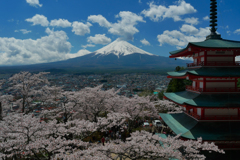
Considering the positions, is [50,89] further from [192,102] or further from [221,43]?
[221,43]

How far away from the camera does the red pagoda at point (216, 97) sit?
8523 millimetres

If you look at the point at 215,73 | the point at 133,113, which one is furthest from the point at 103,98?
the point at 215,73

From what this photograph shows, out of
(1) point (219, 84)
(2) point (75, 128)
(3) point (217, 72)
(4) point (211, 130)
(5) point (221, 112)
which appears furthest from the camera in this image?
(1) point (219, 84)

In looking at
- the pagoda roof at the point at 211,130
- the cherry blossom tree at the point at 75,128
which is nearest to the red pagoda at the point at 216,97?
the pagoda roof at the point at 211,130

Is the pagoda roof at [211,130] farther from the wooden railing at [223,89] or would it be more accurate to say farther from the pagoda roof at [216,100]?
the wooden railing at [223,89]

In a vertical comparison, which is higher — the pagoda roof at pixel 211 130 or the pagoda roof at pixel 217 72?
the pagoda roof at pixel 217 72

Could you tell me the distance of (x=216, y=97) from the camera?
911 centimetres

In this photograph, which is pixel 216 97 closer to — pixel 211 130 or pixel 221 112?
pixel 221 112

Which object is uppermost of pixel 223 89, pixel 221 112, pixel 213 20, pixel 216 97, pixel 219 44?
pixel 213 20

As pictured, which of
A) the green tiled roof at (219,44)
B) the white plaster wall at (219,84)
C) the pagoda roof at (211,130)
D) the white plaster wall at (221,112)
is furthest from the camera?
the white plaster wall at (219,84)

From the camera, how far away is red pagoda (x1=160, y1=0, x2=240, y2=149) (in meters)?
8.52

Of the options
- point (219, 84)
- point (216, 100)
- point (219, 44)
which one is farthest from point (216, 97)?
point (219, 44)

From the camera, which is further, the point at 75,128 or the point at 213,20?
the point at 213,20

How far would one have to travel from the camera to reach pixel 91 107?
16141 mm
